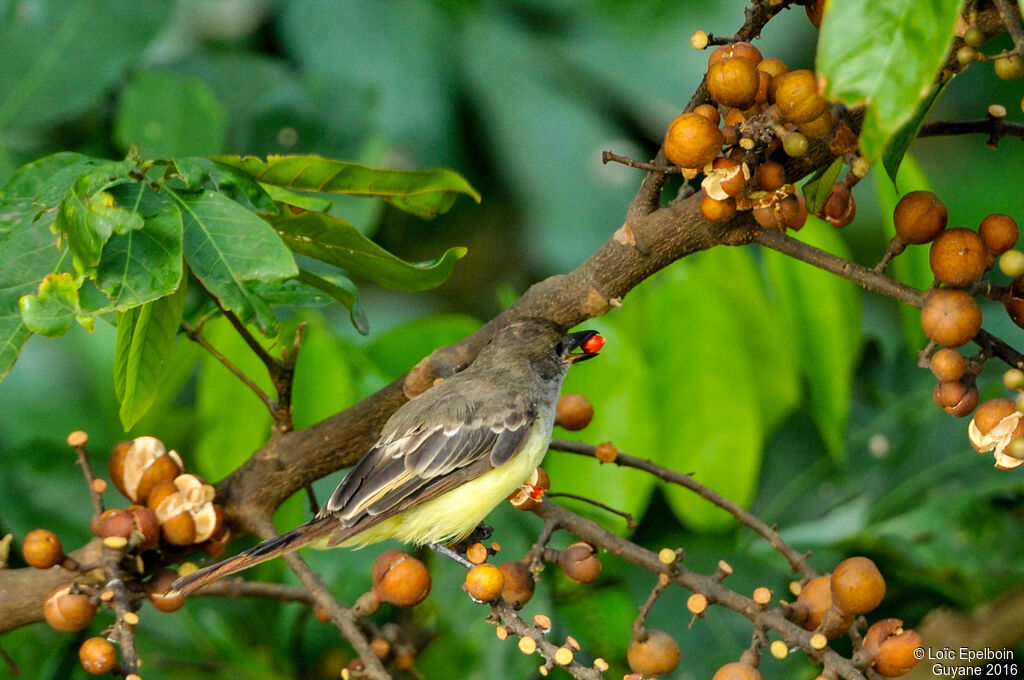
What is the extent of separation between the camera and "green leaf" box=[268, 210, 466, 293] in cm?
94

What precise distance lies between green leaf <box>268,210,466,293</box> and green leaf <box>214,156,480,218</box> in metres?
0.06

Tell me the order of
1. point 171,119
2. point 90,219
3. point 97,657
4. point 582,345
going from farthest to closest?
point 171,119, point 582,345, point 97,657, point 90,219

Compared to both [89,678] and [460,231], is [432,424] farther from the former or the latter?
[460,231]

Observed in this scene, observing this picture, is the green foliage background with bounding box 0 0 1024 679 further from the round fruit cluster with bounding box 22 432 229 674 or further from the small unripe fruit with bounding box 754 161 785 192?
the small unripe fruit with bounding box 754 161 785 192

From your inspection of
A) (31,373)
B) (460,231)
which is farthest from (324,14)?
(31,373)

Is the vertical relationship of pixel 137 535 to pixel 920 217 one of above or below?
below

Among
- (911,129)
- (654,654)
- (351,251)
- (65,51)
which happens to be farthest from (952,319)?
(65,51)

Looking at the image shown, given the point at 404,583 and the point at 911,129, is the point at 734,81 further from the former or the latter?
the point at 404,583

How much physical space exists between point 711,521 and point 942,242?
0.70 m

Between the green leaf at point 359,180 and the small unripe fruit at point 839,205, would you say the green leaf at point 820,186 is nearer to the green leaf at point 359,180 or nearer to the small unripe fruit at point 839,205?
the small unripe fruit at point 839,205

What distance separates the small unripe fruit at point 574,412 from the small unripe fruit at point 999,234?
47cm

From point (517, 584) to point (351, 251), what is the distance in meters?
0.35

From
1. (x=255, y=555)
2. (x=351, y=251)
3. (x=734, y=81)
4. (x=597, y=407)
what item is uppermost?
(x=734, y=81)

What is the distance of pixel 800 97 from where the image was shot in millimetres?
728
